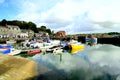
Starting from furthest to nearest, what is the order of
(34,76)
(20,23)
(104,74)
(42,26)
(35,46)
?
(42,26) → (20,23) → (35,46) → (104,74) → (34,76)

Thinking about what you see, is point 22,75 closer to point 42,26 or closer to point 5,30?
point 5,30

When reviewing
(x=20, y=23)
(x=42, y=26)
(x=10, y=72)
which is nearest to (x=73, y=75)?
(x=10, y=72)

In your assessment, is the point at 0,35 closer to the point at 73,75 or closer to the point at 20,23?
the point at 20,23

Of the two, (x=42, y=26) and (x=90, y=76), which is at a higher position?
(x=42, y=26)

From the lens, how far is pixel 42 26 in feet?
652

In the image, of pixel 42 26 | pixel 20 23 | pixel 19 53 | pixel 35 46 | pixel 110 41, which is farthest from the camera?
pixel 42 26

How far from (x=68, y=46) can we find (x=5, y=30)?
66.4 meters

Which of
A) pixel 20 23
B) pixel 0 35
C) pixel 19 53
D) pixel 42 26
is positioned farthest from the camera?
pixel 42 26

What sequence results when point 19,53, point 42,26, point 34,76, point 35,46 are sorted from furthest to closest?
point 42,26, point 35,46, point 19,53, point 34,76

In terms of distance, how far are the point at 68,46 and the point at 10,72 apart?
146 feet

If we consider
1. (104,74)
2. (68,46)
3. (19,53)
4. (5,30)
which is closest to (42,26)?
(5,30)

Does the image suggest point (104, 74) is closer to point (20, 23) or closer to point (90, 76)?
point (90, 76)

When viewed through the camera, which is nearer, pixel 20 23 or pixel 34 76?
pixel 34 76

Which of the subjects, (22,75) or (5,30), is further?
(5,30)
